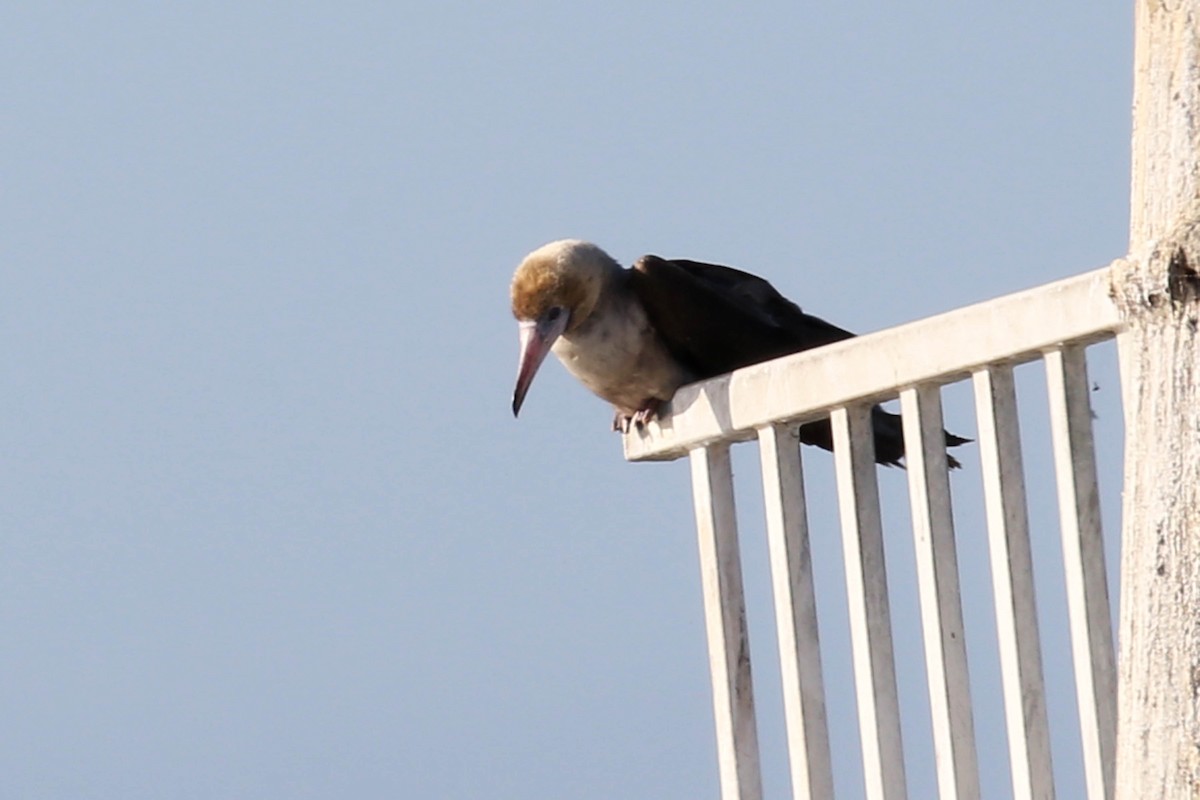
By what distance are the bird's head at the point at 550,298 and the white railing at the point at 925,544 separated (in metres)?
2.28

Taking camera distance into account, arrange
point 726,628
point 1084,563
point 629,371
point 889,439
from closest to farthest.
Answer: point 1084,563, point 726,628, point 889,439, point 629,371

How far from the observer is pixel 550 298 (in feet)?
25.2

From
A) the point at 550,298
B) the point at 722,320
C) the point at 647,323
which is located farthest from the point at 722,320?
the point at 550,298

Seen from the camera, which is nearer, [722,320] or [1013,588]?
[1013,588]

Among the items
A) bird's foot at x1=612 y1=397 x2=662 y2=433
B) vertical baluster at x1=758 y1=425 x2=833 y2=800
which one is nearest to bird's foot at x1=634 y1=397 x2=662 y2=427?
bird's foot at x1=612 y1=397 x2=662 y2=433

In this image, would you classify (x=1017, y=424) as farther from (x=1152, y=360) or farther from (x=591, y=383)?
(x=591, y=383)

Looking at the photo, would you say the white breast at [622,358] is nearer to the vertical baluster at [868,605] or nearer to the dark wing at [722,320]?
the dark wing at [722,320]

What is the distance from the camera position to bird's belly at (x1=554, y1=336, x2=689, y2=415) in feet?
24.8

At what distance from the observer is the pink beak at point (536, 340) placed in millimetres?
7664

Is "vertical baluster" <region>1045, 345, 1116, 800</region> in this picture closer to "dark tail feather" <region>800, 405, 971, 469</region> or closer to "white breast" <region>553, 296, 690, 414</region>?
"dark tail feather" <region>800, 405, 971, 469</region>

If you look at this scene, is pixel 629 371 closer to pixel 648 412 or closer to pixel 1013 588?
pixel 648 412

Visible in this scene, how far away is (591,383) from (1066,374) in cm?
351

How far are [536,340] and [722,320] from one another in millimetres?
645

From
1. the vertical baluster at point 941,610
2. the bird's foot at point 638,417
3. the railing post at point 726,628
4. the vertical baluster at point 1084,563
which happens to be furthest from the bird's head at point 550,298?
the vertical baluster at point 1084,563
